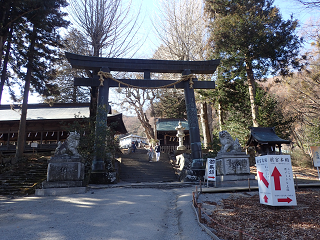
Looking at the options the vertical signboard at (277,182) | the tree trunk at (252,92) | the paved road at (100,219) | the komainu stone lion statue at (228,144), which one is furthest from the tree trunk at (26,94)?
the tree trunk at (252,92)

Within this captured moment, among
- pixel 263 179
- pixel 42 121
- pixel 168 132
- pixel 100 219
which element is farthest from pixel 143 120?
pixel 100 219

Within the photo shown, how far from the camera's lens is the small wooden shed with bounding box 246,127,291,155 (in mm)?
10203

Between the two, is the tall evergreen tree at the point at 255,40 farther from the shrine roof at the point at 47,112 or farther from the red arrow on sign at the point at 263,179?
the shrine roof at the point at 47,112

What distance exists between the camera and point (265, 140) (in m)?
10.2

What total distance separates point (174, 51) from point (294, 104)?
424 inches

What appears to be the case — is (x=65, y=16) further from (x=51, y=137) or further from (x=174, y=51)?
(x=51, y=137)

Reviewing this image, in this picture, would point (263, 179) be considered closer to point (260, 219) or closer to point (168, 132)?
point (260, 219)

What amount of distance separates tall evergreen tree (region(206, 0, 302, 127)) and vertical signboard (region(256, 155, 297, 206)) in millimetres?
9245

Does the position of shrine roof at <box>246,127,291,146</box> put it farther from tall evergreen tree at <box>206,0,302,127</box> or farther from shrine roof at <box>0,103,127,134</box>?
shrine roof at <box>0,103,127,134</box>

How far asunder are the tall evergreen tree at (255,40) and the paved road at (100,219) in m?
10.5

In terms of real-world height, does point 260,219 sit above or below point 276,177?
below

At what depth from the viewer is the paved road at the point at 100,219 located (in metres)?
3.66

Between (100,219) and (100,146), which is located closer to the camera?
(100,219)

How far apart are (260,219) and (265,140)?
690 centimetres
